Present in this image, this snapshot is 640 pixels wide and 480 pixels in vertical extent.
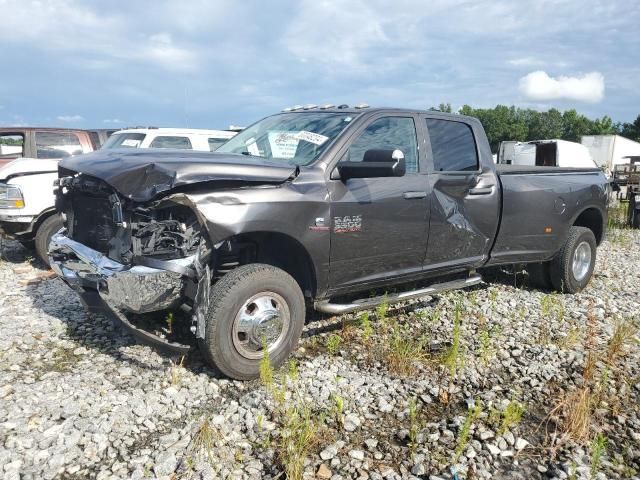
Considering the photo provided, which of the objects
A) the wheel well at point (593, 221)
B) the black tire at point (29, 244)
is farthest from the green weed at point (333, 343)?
the black tire at point (29, 244)

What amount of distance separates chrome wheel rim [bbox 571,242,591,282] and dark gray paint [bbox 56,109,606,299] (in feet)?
1.70

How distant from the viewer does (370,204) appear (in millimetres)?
3896

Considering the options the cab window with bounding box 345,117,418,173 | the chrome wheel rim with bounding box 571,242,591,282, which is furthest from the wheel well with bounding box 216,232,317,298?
the chrome wheel rim with bounding box 571,242,591,282

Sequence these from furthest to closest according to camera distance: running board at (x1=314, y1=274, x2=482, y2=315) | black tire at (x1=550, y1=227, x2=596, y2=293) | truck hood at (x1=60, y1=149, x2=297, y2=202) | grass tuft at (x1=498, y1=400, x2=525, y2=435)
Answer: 1. black tire at (x1=550, y1=227, x2=596, y2=293)
2. running board at (x1=314, y1=274, x2=482, y2=315)
3. truck hood at (x1=60, y1=149, x2=297, y2=202)
4. grass tuft at (x1=498, y1=400, x2=525, y2=435)

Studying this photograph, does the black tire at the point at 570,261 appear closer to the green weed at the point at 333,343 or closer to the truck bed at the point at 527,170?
the truck bed at the point at 527,170

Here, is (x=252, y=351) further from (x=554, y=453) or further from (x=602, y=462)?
(x=602, y=462)

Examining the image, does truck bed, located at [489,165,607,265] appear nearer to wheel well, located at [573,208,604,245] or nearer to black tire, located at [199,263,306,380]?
wheel well, located at [573,208,604,245]

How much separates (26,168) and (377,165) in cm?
529

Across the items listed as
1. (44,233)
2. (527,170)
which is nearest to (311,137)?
(527,170)

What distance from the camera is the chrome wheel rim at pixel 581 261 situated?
602 cm

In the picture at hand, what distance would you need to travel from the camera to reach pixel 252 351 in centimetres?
349

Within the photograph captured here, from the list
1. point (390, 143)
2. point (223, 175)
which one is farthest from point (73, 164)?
point (390, 143)

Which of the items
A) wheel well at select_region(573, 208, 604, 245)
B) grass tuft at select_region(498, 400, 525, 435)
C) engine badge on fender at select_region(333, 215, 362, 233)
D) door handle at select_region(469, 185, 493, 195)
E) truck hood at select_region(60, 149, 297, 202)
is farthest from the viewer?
wheel well at select_region(573, 208, 604, 245)

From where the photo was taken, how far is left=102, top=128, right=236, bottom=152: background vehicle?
814 centimetres
